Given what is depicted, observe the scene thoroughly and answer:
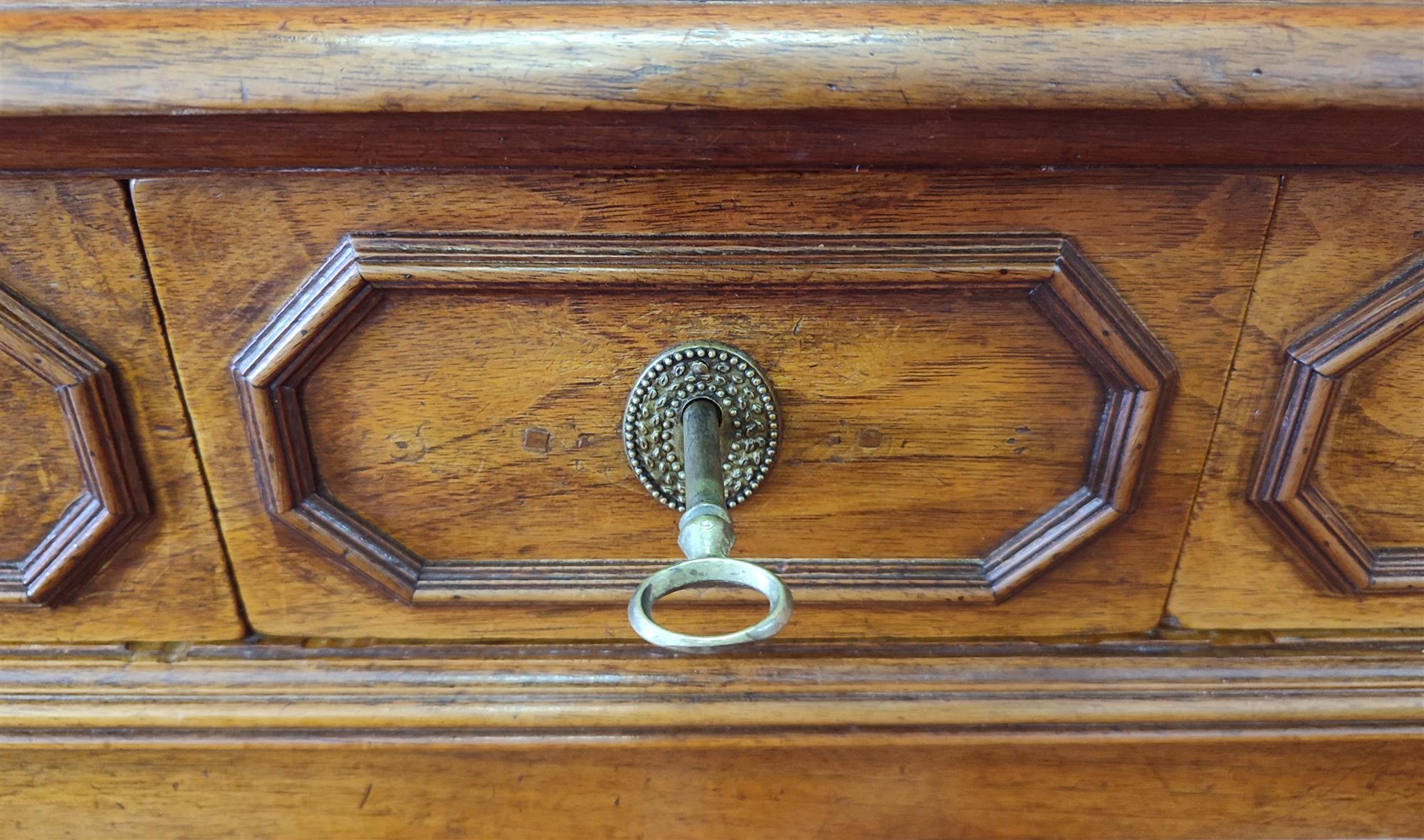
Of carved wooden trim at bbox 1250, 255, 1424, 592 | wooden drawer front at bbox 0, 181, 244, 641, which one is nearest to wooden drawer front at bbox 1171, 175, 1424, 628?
carved wooden trim at bbox 1250, 255, 1424, 592

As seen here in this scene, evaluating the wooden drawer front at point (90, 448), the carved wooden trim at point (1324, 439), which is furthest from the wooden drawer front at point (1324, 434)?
the wooden drawer front at point (90, 448)

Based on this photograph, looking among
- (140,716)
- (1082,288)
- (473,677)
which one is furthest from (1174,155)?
(140,716)

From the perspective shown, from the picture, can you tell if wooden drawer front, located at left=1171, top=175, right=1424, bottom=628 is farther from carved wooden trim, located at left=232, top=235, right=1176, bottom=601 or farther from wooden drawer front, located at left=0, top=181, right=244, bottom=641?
wooden drawer front, located at left=0, top=181, right=244, bottom=641

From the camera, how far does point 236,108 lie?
0.32 meters

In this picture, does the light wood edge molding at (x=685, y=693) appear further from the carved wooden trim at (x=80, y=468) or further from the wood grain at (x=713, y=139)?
the wood grain at (x=713, y=139)

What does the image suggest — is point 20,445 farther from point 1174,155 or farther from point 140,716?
point 1174,155

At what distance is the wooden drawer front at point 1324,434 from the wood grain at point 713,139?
3 cm

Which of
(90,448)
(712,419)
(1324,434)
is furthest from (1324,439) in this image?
(90,448)

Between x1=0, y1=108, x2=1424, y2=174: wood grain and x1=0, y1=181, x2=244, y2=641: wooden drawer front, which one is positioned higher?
x1=0, y1=108, x2=1424, y2=174: wood grain

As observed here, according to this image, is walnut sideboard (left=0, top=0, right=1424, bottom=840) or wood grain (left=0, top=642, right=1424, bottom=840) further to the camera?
wood grain (left=0, top=642, right=1424, bottom=840)

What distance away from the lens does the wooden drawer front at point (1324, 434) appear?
0.37m

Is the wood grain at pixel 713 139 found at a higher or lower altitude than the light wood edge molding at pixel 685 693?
higher

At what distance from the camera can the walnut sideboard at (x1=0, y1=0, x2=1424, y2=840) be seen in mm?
325

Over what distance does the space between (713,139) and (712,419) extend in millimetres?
106
